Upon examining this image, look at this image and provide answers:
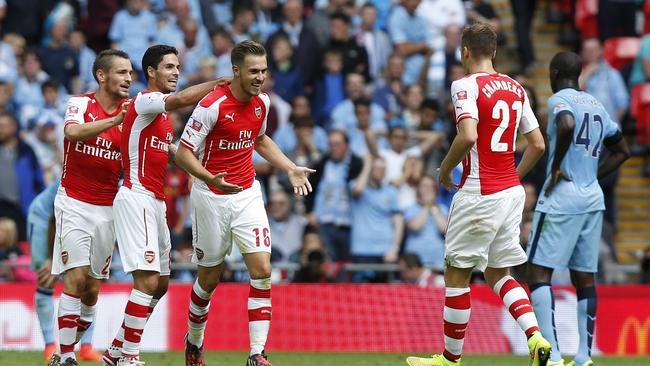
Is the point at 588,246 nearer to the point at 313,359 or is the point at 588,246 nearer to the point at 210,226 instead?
the point at 313,359

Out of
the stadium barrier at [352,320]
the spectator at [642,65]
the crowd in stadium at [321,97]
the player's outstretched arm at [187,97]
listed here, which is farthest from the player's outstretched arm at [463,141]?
the spectator at [642,65]

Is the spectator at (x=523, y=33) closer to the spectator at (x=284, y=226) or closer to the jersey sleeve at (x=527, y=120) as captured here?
the spectator at (x=284, y=226)

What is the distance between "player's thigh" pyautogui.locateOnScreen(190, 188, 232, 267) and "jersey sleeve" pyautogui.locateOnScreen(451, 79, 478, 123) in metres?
2.13

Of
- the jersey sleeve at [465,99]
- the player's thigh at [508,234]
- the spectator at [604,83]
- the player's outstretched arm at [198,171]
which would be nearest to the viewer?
the jersey sleeve at [465,99]

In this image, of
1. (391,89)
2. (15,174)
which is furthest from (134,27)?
(391,89)

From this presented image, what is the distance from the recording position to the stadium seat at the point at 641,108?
1978 cm

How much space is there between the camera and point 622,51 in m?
20.8

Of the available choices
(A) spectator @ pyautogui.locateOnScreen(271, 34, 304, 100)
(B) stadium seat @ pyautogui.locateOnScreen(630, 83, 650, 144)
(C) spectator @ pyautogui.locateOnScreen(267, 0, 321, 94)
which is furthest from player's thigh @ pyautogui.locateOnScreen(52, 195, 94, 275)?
(B) stadium seat @ pyautogui.locateOnScreen(630, 83, 650, 144)

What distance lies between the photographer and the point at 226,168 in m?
11.2

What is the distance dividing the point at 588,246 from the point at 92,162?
4.72m

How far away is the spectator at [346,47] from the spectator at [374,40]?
43 cm

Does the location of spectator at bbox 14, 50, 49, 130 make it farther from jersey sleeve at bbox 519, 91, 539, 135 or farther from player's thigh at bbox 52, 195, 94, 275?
jersey sleeve at bbox 519, 91, 539, 135

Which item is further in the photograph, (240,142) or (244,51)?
(240,142)

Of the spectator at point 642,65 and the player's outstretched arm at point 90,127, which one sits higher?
the spectator at point 642,65
